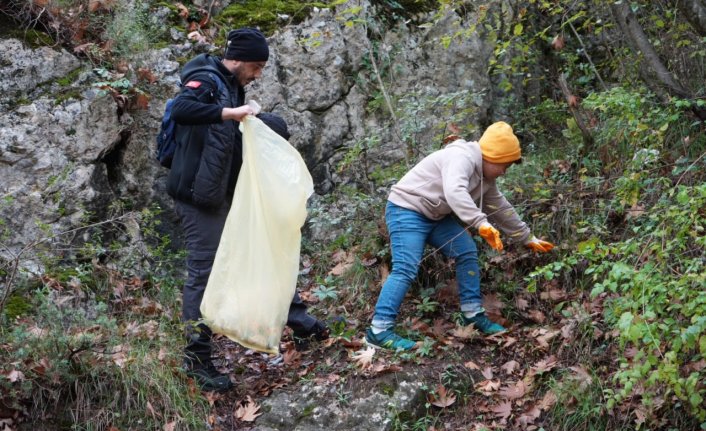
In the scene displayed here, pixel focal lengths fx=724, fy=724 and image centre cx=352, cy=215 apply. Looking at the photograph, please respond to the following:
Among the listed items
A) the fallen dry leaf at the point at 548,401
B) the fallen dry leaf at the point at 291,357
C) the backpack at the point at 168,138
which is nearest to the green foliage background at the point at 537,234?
the fallen dry leaf at the point at 548,401

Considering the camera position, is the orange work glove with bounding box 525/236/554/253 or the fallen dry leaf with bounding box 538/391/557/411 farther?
the orange work glove with bounding box 525/236/554/253

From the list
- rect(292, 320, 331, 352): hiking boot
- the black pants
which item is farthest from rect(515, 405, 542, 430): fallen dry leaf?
the black pants

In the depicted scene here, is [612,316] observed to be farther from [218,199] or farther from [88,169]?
[88,169]

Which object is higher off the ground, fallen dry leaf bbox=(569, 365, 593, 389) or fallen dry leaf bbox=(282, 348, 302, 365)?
fallen dry leaf bbox=(569, 365, 593, 389)

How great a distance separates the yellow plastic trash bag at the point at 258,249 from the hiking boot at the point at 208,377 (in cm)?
32

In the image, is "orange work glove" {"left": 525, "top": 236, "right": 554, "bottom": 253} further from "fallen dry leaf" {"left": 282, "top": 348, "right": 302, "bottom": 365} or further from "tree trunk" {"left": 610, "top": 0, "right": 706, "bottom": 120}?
"fallen dry leaf" {"left": 282, "top": 348, "right": 302, "bottom": 365}

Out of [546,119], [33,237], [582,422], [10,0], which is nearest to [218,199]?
[33,237]

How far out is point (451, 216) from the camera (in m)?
4.85

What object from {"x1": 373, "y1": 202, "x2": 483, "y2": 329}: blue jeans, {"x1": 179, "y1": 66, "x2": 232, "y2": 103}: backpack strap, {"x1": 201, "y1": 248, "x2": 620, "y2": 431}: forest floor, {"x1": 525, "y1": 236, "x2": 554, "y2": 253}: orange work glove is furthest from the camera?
{"x1": 525, "y1": 236, "x2": 554, "y2": 253}: orange work glove

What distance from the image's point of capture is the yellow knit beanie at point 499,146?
14.9 feet

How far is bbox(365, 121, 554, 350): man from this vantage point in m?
4.50

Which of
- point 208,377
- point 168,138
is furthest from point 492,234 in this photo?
point 168,138

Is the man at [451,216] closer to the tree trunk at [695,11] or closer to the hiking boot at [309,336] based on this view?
the hiking boot at [309,336]

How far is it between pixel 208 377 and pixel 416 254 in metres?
1.48
